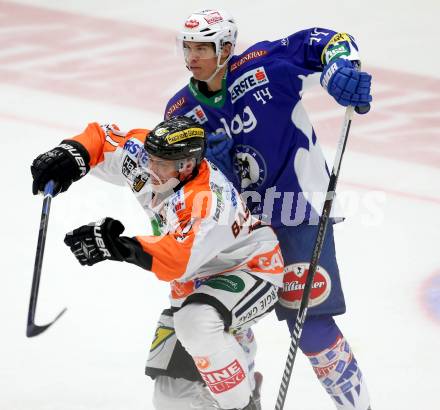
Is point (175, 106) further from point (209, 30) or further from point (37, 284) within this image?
point (37, 284)

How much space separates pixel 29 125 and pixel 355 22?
3.01 metres

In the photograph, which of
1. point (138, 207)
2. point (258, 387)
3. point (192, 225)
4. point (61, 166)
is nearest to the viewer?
point (192, 225)

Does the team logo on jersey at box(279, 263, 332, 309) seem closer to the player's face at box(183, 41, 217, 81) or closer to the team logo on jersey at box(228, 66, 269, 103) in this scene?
the team logo on jersey at box(228, 66, 269, 103)

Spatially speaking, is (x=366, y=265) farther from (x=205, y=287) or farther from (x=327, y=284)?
(x=205, y=287)

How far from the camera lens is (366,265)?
19.2ft

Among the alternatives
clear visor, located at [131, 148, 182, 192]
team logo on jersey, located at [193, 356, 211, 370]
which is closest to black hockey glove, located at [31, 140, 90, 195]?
clear visor, located at [131, 148, 182, 192]

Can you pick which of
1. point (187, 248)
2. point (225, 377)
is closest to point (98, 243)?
point (187, 248)

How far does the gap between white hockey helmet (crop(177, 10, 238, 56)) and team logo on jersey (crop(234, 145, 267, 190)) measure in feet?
1.33

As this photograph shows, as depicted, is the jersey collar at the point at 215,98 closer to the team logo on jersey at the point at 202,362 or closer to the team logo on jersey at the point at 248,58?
the team logo on jersey at the point at 248,58

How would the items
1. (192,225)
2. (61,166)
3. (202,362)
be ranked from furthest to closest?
(61,166), (202,362), (192,225)

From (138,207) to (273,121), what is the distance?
7.53ft

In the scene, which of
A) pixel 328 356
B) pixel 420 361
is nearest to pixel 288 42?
pixel 328 356

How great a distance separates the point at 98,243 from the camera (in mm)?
3645

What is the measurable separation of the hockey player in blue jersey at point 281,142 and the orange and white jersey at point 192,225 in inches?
7.7
